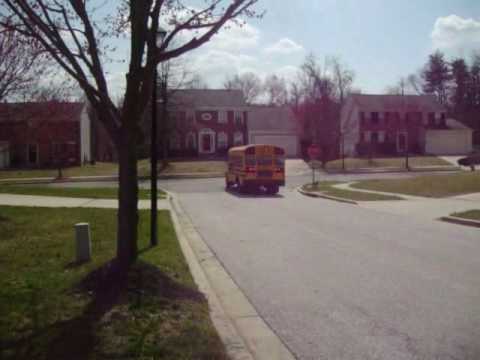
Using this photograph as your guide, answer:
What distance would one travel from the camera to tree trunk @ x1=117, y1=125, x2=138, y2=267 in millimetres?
6840

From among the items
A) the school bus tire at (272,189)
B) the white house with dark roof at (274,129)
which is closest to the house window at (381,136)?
the white house with dark roof at (274,129)

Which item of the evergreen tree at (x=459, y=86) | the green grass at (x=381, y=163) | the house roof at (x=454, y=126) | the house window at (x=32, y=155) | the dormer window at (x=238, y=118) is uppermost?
the evergreen tree at (x=459, y=86)

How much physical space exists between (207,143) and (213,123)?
245 centimetres

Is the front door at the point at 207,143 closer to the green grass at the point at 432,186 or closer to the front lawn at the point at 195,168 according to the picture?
the front lawn at the point at 195,168

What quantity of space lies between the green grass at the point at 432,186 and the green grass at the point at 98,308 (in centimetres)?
1725

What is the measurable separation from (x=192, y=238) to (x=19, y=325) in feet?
24.0

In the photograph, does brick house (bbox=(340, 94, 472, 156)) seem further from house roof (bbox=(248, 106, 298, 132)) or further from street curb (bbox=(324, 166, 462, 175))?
street curb (bbox=(324, 166, 462, 175))

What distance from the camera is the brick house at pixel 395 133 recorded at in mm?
64000

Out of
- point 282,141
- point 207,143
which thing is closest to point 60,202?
point 207,143

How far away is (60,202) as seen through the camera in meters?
19.0

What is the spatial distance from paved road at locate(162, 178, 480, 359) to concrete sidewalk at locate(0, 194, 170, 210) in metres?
4.29

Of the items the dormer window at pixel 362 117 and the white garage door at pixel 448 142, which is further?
the white garage door at pixel 448 142

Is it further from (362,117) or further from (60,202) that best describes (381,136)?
(60,202)

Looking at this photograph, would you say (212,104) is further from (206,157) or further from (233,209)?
(233,209)
